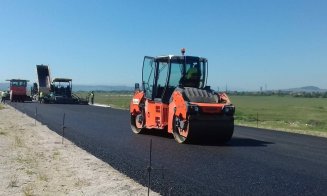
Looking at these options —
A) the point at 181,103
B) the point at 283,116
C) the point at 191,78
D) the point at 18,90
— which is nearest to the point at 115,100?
the point at 18,90

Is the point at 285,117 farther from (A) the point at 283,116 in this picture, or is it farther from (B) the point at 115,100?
(B) the point at 115,100

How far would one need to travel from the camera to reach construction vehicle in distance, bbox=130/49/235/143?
12.7m

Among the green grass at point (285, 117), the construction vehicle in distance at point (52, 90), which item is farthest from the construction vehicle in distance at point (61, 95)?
the green grass at point (285, 117)

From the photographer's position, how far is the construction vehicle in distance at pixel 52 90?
43031 millimetres

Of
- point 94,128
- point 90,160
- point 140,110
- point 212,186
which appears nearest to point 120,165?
point 90,160

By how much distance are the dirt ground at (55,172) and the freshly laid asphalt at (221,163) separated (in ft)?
1.36

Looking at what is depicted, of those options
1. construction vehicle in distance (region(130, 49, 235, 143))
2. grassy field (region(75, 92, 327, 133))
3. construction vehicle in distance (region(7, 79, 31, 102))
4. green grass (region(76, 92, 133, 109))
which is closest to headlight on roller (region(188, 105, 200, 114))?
construction vehicle in distance (region(130, 49, 235, 143))

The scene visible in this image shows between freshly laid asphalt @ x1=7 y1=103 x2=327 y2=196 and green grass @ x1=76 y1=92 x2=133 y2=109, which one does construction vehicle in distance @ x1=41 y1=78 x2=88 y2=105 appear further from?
freshly laid asphalt @ x1=7 y1=103 x2=327 y2=196

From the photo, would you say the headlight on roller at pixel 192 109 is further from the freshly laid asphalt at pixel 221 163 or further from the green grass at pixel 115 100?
the green grass at pixel 115 100

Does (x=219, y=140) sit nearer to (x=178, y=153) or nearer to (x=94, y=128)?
(x=178, y=153)

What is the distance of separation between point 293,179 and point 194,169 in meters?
1.92

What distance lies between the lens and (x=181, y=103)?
42.3ft

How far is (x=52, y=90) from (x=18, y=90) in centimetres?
510

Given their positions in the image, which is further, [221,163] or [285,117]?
[285,117]
